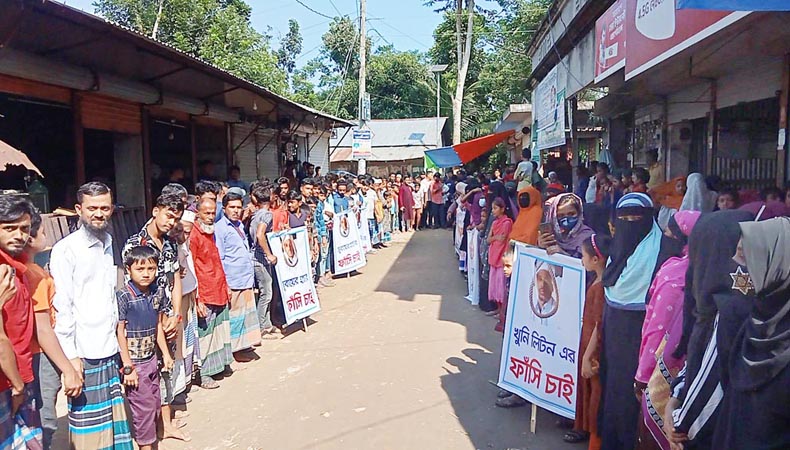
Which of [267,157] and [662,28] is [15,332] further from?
[267,157]

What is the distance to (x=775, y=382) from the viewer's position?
2209mm

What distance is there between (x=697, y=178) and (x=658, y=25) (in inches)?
58.3

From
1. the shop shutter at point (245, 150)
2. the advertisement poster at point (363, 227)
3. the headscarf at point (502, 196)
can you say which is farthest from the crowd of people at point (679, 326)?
the shop shutter at point (245, 150)

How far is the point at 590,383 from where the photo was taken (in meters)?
4.15

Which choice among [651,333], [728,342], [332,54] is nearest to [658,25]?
[651,333]

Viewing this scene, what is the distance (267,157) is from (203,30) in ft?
31.0

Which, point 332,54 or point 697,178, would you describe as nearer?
point 697,178

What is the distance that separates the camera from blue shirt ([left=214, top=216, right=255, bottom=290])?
613 centimetres

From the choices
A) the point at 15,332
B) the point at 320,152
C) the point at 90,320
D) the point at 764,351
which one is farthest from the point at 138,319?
the point at 320,152

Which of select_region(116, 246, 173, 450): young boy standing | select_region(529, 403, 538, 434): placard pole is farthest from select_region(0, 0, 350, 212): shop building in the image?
select_region(529, 403, 538, 434): placard pole

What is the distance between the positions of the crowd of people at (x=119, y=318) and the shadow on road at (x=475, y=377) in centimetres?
226

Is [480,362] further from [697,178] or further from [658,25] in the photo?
[658,25]

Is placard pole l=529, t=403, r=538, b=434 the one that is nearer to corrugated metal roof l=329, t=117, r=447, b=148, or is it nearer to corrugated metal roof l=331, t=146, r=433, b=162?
corrugated metal roof l=331, t=146, r=433, b=162

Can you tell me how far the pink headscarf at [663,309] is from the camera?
9.80 ft
